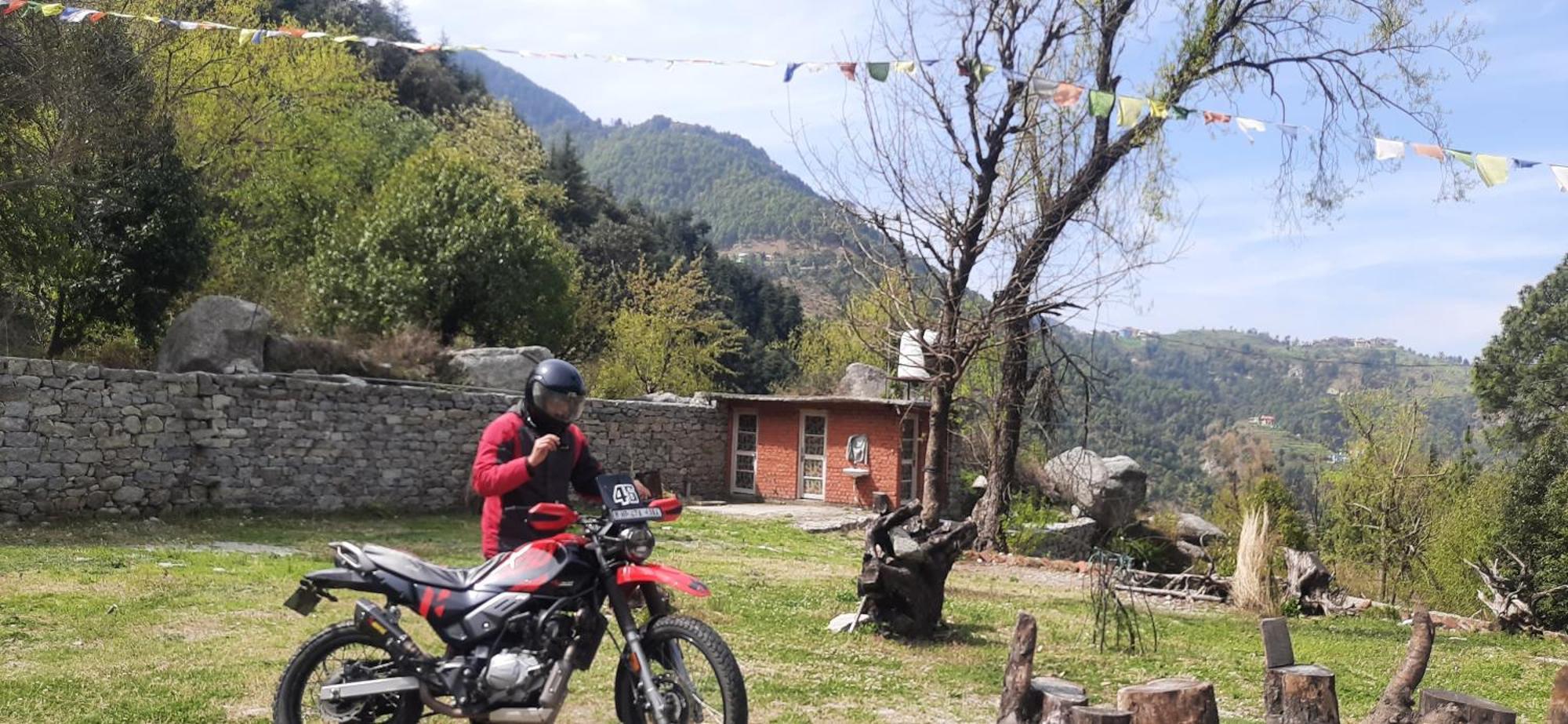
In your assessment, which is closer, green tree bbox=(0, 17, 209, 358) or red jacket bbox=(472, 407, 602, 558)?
red jacket bbox=(472, 407, 602, 558)

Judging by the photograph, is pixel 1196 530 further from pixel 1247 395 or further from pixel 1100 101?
pixel 1247 395

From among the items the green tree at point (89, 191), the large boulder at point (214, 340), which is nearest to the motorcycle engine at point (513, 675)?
the green tree at point (89, 191)

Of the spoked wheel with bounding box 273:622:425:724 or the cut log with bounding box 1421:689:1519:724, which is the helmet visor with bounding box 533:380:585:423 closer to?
the spoked wheel with bounding box 273:622:425:724

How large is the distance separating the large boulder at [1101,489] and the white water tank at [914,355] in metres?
8.31

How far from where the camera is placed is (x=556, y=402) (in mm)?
4762

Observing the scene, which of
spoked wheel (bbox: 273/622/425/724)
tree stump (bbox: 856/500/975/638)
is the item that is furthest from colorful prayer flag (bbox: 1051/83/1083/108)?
spoked wheel (bbox: 273/622/425/724)

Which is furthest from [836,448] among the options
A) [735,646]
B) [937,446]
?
[735,646]

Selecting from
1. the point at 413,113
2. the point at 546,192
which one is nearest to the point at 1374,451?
the point at 546,192

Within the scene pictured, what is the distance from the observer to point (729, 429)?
2353 cm

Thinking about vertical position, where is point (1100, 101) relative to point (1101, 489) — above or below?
above

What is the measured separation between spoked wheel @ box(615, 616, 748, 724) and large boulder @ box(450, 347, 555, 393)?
14778 mm

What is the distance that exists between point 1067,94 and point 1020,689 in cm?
585

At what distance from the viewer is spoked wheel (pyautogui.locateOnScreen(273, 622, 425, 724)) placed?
13.9 feet

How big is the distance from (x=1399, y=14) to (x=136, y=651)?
1489 centimetres
